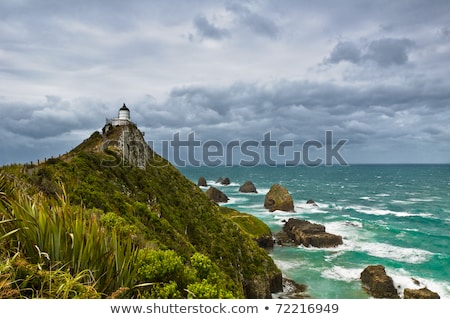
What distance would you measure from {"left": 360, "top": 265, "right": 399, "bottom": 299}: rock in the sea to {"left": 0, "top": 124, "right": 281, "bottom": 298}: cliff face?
7.42 meters

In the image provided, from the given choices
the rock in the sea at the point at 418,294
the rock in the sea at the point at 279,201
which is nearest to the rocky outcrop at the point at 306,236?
the rock in the sea at the point at 418,294

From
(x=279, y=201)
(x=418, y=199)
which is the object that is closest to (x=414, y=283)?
(x=279, y=201)

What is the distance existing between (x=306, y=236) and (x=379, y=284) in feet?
44.8

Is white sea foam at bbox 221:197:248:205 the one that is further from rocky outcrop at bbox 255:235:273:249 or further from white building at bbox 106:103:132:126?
white building at bbox 106:103:132:126

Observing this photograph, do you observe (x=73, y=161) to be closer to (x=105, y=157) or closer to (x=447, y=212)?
(x=105, y=157)

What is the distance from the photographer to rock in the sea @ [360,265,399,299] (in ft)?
82.7

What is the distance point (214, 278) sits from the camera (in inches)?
277

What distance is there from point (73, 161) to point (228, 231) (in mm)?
13754

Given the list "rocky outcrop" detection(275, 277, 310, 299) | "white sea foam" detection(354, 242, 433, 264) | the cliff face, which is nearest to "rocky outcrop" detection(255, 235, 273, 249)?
the cliff face

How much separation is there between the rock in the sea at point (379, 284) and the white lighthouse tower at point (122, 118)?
28268 mm

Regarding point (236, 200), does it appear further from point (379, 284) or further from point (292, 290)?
point (379, 284)

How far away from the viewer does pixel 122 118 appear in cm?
3581

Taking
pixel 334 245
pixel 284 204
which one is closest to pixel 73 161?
pixel 334 245
